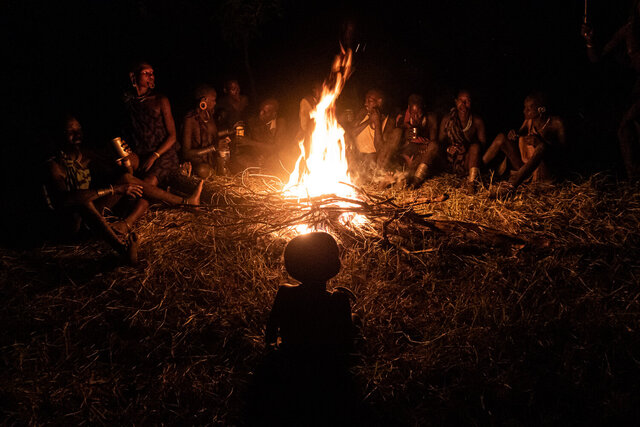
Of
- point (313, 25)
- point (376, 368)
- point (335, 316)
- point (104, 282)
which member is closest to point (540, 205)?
point (376, 368)

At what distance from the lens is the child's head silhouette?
2.28 m

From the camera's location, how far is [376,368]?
2.82 m

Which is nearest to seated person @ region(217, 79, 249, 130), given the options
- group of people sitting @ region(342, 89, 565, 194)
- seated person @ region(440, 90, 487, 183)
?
group of people sitting @ region(342, 89, 565, 194)

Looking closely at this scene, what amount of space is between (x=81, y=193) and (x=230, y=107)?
11.8ft

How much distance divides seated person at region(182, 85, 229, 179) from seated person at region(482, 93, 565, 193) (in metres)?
4.39

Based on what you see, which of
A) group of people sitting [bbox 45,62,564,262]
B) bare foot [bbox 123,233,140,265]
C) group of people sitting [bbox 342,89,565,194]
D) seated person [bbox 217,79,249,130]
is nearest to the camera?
bare foot [bbox 123,233,140,265]

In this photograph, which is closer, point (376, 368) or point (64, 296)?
point (376, 368)

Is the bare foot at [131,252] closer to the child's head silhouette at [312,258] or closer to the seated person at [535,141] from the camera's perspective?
the child's head silhouette at [312,258]

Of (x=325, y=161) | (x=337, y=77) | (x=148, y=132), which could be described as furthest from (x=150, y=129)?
(x=337, y=77)

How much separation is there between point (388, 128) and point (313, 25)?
146 inches

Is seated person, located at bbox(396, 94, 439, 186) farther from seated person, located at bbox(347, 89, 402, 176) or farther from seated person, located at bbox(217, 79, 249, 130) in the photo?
seated person, located at bbox(217, 79, 249, 130)

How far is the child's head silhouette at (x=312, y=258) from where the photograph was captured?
2275 mm

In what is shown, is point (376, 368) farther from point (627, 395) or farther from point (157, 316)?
point (157, 316)

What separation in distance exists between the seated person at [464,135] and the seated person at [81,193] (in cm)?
444
